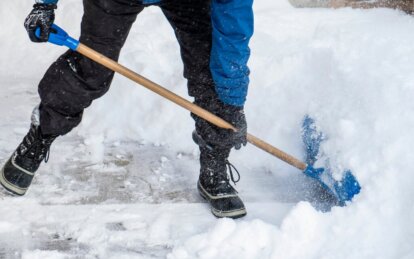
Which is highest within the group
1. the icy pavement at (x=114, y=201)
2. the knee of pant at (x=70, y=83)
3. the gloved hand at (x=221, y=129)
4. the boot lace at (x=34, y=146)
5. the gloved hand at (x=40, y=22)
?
the gloved hand at (x=40, y=22)

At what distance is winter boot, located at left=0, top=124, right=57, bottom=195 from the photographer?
2729mm

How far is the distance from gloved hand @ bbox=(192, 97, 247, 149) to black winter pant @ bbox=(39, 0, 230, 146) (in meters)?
0.04

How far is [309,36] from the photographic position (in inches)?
160

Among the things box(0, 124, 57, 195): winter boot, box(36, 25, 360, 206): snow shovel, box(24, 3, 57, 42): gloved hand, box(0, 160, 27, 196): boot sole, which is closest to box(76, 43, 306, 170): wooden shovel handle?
box(36, 25, 360, 206): snow shovel

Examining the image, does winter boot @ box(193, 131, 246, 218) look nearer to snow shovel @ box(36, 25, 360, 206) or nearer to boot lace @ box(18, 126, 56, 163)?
snow shovel @ box(36, 25, 360, 206)

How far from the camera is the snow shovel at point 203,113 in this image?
2494 mm

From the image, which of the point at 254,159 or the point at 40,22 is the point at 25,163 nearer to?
the point at 40,22

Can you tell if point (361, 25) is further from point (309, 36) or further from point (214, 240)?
point (214, 240)

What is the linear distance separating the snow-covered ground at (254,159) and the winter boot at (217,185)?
0.06 metres

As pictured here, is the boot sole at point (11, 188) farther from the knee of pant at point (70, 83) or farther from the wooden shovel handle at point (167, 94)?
the wooden shovel handle at point (167, 94)

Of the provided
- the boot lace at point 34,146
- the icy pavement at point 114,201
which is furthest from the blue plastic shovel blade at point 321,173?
the boot lace at point 34,146

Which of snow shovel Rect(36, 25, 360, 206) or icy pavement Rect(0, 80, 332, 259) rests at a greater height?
snow shovel Rect(36, 25, 360, 206)

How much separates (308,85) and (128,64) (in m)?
1.27

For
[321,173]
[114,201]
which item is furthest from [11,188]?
[321,173]
